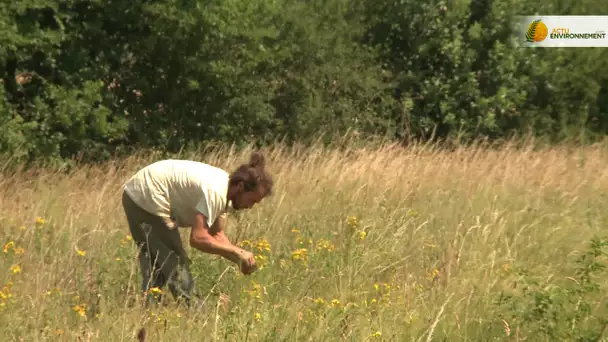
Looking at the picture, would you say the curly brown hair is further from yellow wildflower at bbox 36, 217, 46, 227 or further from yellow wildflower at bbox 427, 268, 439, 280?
yellow wildflower at bbox 36, 217, 46, 227

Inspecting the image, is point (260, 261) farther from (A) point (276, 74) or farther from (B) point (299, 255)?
(A) point (276, 74)

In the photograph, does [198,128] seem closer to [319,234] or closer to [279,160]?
[279,160]

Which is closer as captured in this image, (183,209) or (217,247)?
(217,247)

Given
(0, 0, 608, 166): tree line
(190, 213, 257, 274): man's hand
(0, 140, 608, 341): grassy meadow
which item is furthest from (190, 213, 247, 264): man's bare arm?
(0, 0, 608, 166): tree line

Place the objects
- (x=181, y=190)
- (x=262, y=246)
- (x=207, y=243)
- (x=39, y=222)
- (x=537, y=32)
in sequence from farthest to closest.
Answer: (x=537, y=32) → (x=39, y=222) → (x=262, y=246) → (x=181, y=190) → (x=207, y=243)

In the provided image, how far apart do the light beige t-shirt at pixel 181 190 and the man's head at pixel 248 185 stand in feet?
0.24

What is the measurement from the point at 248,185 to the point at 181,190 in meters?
0.48

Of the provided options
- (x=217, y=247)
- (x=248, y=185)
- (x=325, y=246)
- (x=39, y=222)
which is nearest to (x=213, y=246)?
(x=217, y=247)

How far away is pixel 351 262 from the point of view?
6.73 m

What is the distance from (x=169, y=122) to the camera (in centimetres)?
1522

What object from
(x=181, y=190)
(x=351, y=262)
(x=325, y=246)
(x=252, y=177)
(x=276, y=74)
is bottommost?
(x=276, y=74)

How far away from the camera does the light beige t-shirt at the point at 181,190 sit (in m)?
5.79

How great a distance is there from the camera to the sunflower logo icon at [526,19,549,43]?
1762 centimetres

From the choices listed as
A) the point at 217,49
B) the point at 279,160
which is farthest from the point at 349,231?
the point at 217,49
